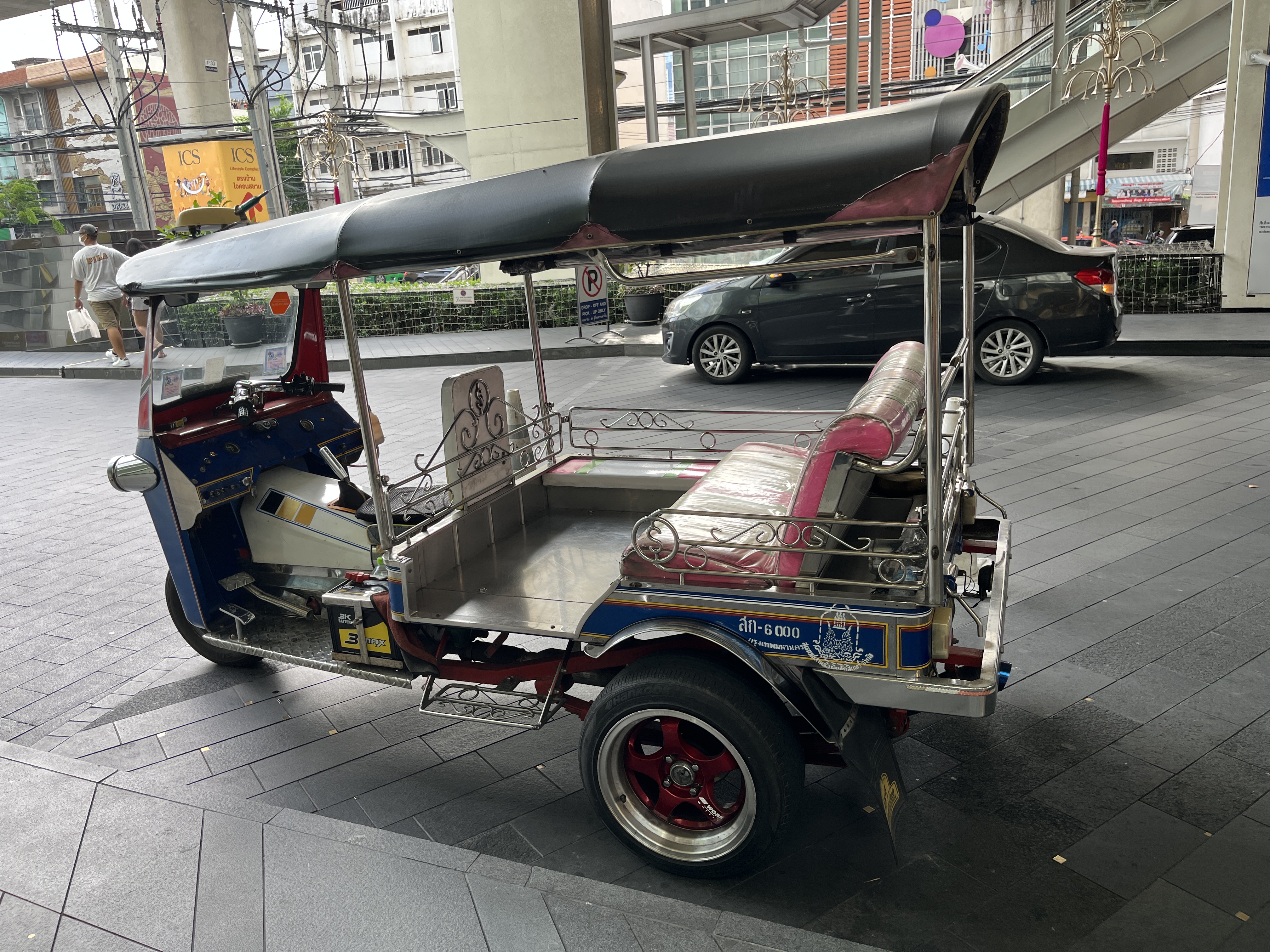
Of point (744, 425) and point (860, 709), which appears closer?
point (860, 709)

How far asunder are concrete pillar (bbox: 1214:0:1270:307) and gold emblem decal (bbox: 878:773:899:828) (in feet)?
37.8

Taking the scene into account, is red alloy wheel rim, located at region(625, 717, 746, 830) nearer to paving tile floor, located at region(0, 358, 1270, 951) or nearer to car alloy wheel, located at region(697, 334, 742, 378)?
paving tile floor, located at region(0, 358, 1270, 951)

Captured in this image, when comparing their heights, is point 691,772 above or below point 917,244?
below

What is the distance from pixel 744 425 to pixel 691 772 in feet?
18.8

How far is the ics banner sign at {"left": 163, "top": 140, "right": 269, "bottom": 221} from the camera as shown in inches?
1014

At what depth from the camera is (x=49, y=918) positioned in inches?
103

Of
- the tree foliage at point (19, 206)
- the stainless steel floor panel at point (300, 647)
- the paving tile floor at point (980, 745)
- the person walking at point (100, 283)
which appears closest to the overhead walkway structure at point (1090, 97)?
the paving tile floor at point (980, 745)

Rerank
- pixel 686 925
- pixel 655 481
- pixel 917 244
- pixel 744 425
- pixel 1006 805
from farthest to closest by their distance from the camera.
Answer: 1. pixel 744 425
2. pixel 655 481
3. pixel 917 244
4. pixel 1006 805
5. pixel 686 925

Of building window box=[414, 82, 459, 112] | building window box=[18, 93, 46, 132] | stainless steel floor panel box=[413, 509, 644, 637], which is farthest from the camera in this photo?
building window box=[18, 93, 46, 132]

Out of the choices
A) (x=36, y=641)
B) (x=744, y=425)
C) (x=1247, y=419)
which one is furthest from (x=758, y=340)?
(x=36, y=641)

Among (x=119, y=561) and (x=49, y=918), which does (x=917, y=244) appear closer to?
(x=49, y=918)

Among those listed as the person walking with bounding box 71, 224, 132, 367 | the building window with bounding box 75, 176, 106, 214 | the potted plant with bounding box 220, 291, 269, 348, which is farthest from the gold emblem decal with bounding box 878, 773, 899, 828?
the building window with bounding box 75, 176, 106, 214

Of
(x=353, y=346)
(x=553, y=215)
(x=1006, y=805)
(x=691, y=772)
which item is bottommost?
(x=1006, y=805)

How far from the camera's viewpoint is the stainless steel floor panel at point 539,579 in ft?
10.5
